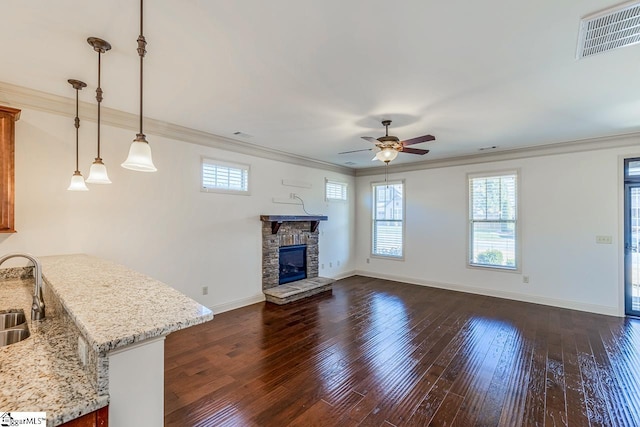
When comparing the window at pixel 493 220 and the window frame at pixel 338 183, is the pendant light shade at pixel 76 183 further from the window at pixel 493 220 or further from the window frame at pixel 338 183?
the window at pixel 493 220

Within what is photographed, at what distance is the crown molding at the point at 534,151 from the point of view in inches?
173

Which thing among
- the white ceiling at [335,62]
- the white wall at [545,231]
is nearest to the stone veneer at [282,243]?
the white ceiling at [335,62]

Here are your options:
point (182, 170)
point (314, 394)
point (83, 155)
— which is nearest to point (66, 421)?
point (314, 394)

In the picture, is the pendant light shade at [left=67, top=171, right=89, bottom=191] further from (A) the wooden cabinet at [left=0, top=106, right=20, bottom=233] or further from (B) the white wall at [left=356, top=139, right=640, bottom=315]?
(B) the white wall at [left=356, top=139, right=640, bottom=315]

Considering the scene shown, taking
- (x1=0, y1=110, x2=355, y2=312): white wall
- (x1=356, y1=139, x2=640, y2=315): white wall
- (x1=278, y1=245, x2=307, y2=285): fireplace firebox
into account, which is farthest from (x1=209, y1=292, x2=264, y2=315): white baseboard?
(x1=356, y1=139, x2=640, y2=315): white wall

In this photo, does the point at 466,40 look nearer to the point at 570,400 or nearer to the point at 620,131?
the point at 570,400

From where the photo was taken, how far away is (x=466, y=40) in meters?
2.06

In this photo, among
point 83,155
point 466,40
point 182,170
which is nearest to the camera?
point 466,40

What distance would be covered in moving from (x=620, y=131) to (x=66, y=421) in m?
6.50

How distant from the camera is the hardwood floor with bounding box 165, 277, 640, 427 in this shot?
2.21m

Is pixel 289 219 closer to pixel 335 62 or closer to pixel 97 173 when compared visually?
pixel 97 173

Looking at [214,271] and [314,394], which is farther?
[214,271]

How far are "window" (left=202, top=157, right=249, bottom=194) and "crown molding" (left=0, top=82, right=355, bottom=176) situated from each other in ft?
0.88

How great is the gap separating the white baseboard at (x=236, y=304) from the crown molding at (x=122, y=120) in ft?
8.26
